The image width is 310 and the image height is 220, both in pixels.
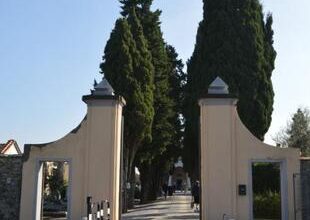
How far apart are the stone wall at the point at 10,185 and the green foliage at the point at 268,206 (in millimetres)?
12639

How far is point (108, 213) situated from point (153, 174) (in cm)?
3068

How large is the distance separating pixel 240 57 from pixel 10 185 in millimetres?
17007

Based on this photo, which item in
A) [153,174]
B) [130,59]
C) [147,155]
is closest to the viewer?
[130,59]

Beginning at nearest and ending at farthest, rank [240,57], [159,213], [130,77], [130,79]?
1. [159,213]
2. [130,79]
3. [130,77]
4. [240,57]

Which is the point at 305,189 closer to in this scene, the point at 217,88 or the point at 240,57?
the point at 217,88

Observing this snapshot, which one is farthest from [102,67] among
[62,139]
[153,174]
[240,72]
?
[153,174]

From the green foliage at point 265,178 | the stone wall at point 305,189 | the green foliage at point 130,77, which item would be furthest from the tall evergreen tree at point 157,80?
the stone wall at point 305,189

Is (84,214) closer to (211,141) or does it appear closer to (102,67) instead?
(211,141)

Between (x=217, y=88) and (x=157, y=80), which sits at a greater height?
(x=157, y=80)

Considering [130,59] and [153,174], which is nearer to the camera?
[130,59]

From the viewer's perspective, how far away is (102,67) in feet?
98.0

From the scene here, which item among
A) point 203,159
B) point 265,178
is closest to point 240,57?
point 265,178

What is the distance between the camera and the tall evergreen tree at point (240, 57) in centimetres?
3053

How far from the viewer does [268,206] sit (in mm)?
25641
